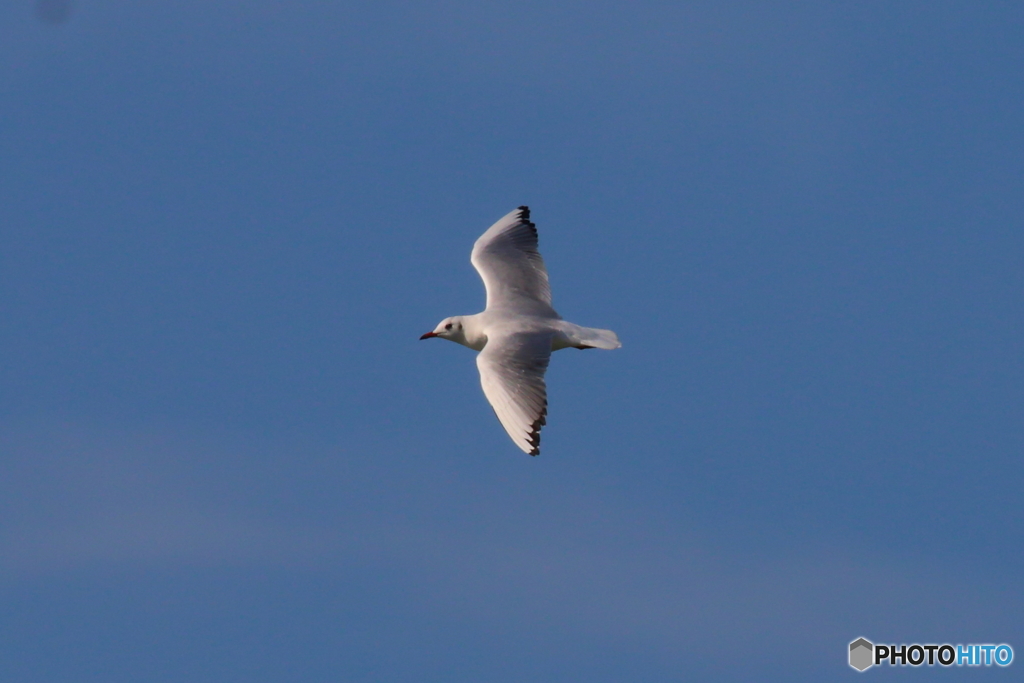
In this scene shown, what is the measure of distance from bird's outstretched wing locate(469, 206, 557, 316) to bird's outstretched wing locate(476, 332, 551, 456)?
4.66 ft

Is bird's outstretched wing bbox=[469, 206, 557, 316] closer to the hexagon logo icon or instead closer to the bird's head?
the bird's head

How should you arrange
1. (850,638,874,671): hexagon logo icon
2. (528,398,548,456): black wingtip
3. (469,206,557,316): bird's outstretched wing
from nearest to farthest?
(528,398,548,456): black wingtip < (850,638,874,671): hexagon logo icon < (469,206,557,316): bird's outstretched wing

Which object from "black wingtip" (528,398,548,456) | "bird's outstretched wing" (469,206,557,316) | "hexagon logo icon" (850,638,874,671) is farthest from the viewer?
"bird's outstretched wing" (469,206,557,316)

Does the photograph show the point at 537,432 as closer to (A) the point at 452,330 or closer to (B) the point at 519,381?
(B) the point at 519,381

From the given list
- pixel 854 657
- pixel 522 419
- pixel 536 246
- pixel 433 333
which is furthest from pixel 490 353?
pixel 854 657

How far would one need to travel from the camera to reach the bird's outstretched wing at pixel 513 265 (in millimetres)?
16750

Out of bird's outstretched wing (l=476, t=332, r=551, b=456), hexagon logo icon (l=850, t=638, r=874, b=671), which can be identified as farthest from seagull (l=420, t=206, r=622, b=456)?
hexagon logo icon (l=850, t=638, r=874, b=671)

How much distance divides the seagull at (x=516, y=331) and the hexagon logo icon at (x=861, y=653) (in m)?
4.45

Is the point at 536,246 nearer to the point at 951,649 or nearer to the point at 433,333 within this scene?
the point at 433,333

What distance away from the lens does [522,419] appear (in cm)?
1377

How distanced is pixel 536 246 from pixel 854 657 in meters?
6.13

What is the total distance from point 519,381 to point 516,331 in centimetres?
112

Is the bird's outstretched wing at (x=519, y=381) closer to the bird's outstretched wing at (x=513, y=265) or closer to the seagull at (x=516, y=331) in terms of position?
the seagull at (x=516, y=331)

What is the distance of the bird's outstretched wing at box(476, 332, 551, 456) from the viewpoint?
13672mm
